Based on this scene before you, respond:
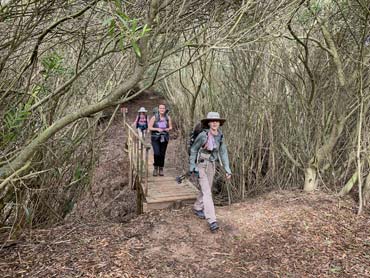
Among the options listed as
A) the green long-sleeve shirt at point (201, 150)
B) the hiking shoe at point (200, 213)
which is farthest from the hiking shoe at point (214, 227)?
the green long-sleeve shirt at point (201, 150)

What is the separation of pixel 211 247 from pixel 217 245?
0.10m

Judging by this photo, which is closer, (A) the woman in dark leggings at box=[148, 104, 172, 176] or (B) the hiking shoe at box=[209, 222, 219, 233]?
(B) the hiking shoe at box=[209, 222, 219, 233]

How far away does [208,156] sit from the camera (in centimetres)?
486

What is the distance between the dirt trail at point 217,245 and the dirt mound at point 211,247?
0.01 metres

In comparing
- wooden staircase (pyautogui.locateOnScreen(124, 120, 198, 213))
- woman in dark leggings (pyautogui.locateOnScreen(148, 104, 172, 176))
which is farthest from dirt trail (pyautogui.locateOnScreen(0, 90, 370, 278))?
woman in dark leggings (pyautogui.locateOnScreen(148, 104, 172, 176))

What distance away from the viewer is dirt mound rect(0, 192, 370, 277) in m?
3.77

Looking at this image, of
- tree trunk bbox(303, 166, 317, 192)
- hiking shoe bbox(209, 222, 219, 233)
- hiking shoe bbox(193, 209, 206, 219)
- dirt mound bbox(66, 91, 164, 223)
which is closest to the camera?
hiking shoe bbox(209, 222, 219, 233)

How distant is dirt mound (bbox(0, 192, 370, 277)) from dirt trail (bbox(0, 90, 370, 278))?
1cm

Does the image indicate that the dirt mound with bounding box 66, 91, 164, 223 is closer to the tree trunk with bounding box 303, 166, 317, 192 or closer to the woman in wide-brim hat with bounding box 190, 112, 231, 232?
the woman in wide-brim hat with bounding box 190, 112, 231, 232

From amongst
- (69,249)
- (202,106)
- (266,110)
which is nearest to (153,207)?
(69,249)

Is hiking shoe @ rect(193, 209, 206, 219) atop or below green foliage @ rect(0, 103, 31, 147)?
below

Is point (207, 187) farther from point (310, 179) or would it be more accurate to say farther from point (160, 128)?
point (160, 128)

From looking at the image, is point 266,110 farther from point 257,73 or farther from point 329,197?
point 329,197

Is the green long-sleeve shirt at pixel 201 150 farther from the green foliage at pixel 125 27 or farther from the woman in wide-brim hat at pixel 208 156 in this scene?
the green foliage at pixel 125 27
